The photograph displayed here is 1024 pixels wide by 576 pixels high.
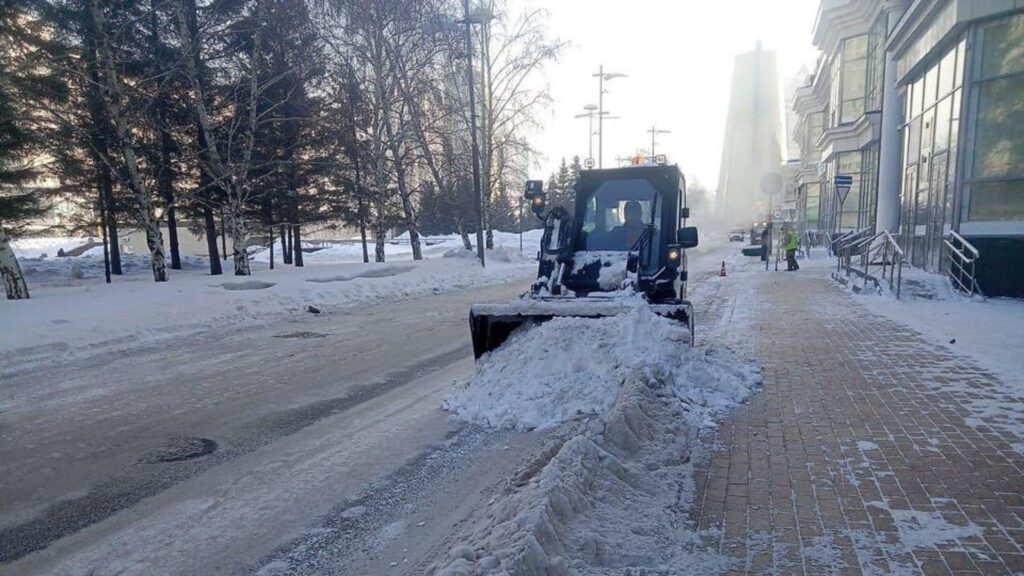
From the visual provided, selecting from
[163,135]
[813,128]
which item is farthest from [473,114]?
[813,128]

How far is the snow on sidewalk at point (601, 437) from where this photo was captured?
2928mm

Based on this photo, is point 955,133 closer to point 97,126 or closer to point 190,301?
point 190,301

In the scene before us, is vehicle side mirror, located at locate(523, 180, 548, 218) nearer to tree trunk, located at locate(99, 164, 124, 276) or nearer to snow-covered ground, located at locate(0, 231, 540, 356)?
snow-covered ground, located at locate(0, 231, 540, 356)

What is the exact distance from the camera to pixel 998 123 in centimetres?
1253

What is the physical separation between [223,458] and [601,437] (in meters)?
3.09

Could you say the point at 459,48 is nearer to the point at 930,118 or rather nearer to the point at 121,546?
the point at 930,118

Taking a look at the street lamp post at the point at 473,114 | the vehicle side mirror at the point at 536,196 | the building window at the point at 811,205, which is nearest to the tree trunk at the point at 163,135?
the street lamp post at the point at 473,114

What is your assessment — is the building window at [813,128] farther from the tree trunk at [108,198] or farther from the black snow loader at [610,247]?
the tree trunk at [108,198]


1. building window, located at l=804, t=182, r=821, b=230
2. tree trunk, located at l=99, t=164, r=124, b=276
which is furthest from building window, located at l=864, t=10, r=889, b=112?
tree trunk, located at l=99, t=164, r=124, b=276

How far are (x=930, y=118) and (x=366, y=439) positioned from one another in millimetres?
17288

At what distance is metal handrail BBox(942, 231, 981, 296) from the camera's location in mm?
11859

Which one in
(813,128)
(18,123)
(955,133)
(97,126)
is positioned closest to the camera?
(955,133)

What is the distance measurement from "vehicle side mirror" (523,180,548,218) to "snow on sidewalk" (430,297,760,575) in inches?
93.2

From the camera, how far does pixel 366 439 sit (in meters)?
5.22
